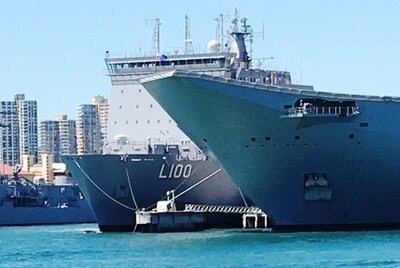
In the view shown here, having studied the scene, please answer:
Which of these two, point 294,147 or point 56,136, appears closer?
point 294,147

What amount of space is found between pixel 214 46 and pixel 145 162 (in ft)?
25.8

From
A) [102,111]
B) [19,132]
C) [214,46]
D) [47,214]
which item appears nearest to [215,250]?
[214,46]

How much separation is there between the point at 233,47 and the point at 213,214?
26.3 ft

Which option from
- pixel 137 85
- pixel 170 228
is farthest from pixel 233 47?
pixel 170 228

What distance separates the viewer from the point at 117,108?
64438 mm

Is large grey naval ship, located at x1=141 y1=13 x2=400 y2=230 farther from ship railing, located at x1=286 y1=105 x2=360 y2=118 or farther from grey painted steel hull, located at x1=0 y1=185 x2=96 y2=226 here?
grey painted steel hull, located at x1=0 y1=185 x2=96 y2=226

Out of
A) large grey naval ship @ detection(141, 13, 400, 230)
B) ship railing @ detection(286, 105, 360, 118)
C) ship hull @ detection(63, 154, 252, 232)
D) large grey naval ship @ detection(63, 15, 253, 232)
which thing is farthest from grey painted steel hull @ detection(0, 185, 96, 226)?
ship railing @ detection(286, 105, 360, 118)

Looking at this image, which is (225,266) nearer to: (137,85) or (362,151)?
(362,151)

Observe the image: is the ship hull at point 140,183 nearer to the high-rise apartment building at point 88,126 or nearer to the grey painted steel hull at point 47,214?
the grey painted steel hull at point 47,214

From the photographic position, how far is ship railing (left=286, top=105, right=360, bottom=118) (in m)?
51.9

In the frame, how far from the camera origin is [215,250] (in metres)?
47.9

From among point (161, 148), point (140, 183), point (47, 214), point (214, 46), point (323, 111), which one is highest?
point (214, 46)

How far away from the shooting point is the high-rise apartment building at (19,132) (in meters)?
135

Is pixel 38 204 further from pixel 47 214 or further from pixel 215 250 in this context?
pixel 215 250
